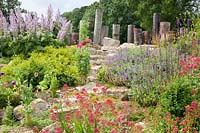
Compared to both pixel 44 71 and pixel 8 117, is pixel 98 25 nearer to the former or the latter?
pixel 44 71

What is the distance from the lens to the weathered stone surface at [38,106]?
554 centimetres

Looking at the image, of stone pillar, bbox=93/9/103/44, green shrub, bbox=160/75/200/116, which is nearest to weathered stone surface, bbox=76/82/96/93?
green shrub, bbox=160/75/200/116

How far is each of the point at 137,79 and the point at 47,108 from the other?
143cm

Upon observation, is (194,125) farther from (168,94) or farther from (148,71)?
(148,71)

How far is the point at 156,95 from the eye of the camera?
550 cm

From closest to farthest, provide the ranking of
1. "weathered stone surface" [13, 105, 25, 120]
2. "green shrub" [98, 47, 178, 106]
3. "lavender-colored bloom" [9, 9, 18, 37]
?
"weathered stone surface" [13, 105, 25, 120]
"green shrub" [98, 47, 178, 106]
"lavender-colored bloom" [9, 9, 18, 37]

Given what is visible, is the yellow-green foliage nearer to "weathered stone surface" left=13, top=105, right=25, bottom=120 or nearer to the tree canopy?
"weathered stone surface" left=13, top=105, right=25, bottom=120

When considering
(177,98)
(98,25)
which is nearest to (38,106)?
(177,98)

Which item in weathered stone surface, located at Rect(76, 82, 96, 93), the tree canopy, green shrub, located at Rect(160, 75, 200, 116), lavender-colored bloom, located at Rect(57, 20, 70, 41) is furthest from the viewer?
the tree canopy

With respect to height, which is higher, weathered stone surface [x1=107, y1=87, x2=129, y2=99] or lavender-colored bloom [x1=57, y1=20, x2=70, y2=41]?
lavender-colored bloom [x1=57, y1=20, x2=70, y2=41]

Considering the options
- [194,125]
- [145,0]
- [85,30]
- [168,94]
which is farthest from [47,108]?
[145,0]

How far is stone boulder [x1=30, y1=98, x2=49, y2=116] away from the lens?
5.54 m

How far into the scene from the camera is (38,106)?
5590 mm

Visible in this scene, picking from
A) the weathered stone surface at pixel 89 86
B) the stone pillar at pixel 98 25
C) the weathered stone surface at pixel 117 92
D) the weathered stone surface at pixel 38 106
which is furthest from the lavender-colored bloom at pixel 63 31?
the stone pillar at pixel 98 25
